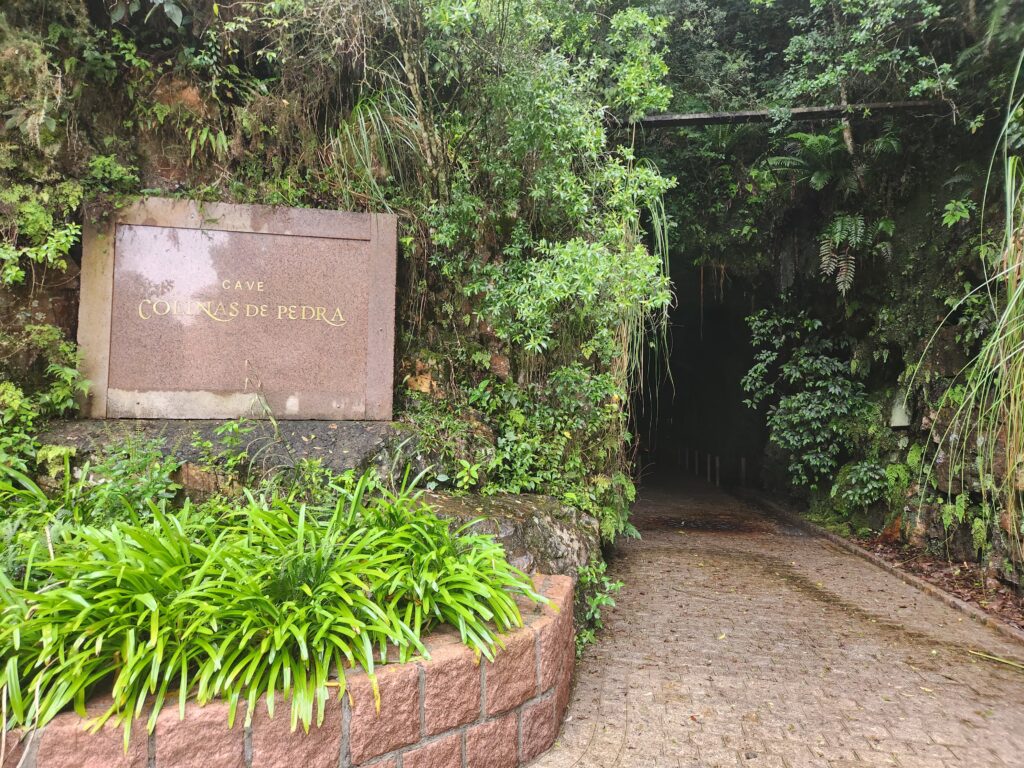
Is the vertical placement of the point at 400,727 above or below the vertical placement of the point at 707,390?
below

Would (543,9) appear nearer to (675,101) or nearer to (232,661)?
(675,101)

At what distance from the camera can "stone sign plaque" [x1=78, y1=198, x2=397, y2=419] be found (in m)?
3.67

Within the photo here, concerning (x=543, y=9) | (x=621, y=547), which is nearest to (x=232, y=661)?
(x=621, y=547)

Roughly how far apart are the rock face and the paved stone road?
58 cm

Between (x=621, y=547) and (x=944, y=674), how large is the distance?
3.22 metres

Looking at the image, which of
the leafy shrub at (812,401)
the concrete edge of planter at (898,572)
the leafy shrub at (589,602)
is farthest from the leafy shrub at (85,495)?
the leafy shrub at (812,401)

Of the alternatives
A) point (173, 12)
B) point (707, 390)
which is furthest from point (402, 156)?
point (707, 390)

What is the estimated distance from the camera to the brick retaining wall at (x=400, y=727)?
1.69 meters

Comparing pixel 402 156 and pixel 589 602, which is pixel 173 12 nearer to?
pixel 402 156

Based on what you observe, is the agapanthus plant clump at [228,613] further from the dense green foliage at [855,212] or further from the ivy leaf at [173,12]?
the dense green foliage at [855,212]

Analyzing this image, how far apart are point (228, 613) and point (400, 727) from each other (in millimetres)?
703

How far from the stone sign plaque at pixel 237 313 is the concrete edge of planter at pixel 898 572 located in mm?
4429

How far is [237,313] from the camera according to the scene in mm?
3850

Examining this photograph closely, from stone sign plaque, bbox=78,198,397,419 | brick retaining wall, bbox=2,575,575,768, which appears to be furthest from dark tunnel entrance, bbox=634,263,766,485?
brick retaining wall, bbox=2,575,575,768
